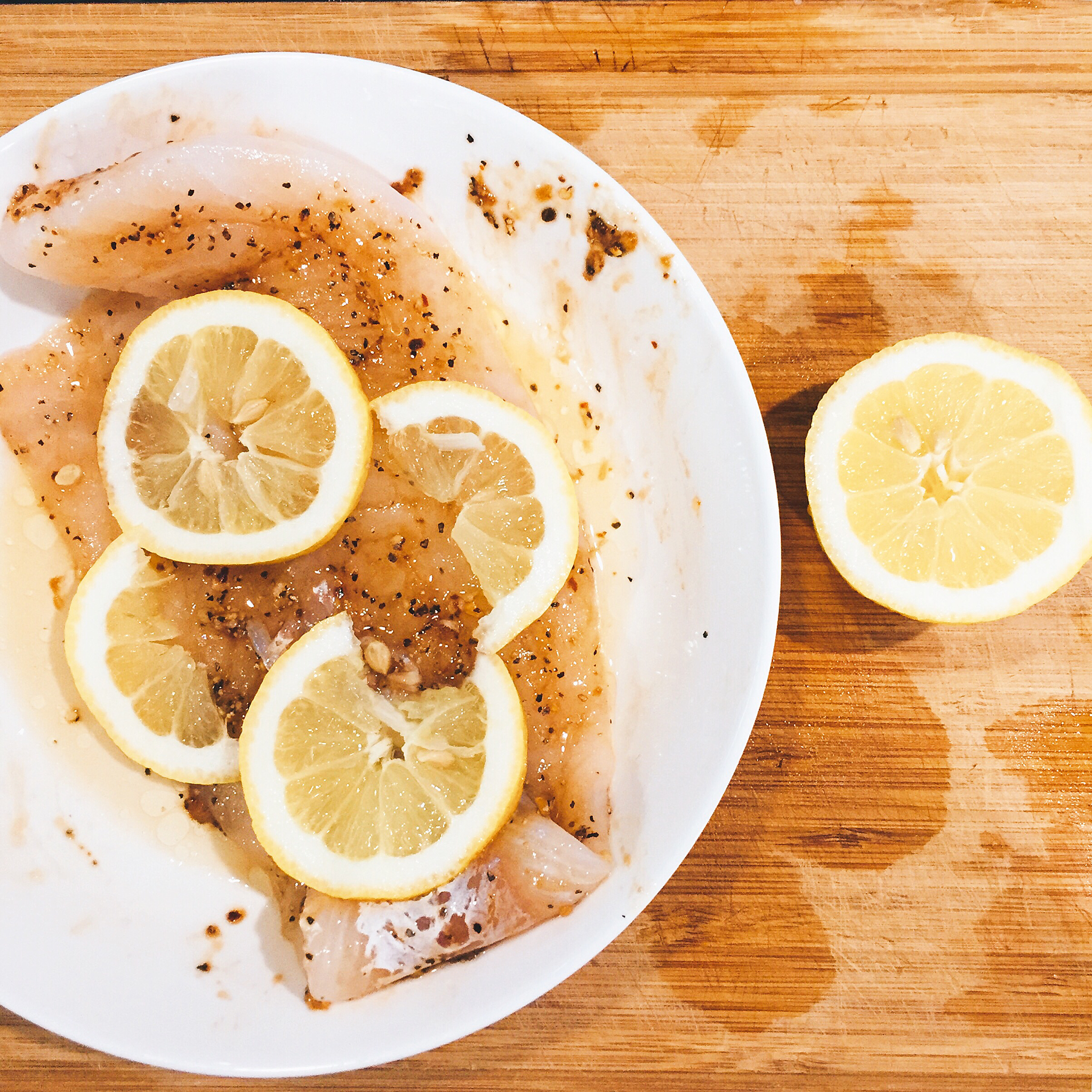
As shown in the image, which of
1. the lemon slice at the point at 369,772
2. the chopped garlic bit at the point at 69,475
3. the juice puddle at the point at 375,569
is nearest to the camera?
the lemon slice at the point at 369,772

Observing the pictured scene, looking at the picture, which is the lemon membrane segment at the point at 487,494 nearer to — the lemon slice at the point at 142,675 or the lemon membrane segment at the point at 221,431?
the lemon membrane segment at the point at 221,431

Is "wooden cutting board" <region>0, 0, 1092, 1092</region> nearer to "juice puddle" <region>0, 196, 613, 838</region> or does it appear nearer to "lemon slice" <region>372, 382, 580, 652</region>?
"juice puddle" <region>0, 196, 613, 838</region>

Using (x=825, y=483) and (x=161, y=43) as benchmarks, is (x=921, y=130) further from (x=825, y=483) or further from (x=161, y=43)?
(x=161, y=43)

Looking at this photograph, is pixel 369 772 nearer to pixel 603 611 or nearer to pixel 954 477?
pixel 603 611

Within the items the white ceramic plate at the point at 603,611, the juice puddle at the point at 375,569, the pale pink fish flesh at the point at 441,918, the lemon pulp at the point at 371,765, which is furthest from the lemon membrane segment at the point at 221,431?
the pale pink fish flesh at the point at 441,918

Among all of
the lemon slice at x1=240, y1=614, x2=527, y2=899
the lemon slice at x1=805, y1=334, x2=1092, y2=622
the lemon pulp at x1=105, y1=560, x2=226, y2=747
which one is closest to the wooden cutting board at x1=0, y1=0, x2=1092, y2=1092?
the lemon slice at x1=805, y1=334, x2=1092, y2=622

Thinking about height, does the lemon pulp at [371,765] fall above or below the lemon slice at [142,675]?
below
